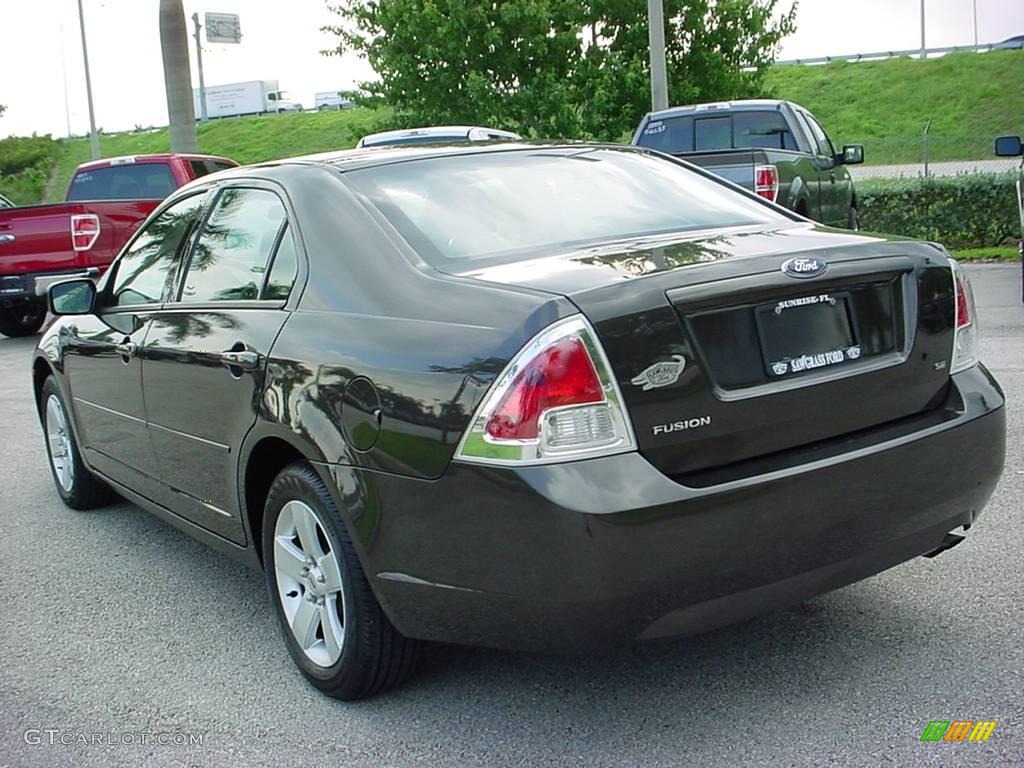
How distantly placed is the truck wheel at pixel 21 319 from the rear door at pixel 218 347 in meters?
11.2

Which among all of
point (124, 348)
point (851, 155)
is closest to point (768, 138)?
point (851, 155)

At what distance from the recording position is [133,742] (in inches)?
135

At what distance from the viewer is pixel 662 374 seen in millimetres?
2951

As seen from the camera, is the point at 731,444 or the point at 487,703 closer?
the point at 731,444

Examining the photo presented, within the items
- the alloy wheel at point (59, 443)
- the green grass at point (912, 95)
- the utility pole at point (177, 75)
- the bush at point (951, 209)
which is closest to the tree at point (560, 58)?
the utility pole at point (177, 75)

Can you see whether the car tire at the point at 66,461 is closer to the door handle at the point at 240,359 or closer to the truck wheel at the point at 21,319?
the door handle at the point at 240,359

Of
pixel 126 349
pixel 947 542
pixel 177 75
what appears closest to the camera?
pixel 947 542

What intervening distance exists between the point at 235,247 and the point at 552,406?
1820 mm

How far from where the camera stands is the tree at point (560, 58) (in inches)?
845

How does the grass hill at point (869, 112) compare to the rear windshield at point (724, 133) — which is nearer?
the rear windshield at point (724, 133)

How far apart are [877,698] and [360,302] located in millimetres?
1796

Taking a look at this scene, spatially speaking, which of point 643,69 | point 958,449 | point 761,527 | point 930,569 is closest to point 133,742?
point 761,527

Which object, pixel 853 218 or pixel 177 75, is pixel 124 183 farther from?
pixel 853 218

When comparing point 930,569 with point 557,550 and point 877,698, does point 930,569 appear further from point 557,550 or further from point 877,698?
point 557,550
